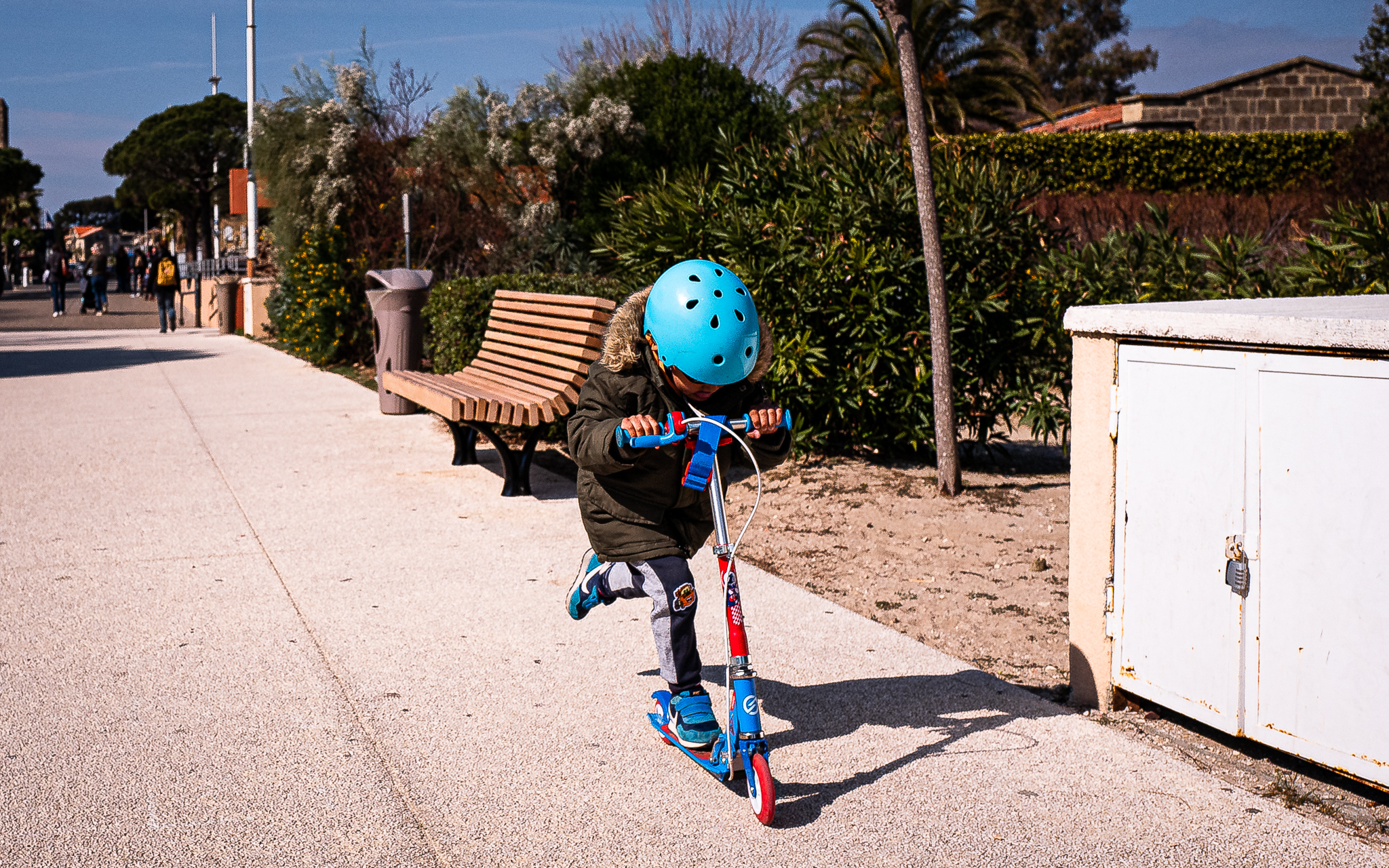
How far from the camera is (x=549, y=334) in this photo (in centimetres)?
718

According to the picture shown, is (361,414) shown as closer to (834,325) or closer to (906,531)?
(834,325)

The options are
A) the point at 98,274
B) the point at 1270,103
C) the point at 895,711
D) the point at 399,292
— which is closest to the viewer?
the point at 895,711

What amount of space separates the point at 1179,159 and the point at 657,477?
23674 millimetres

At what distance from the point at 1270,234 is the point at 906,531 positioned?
9752 millimetres

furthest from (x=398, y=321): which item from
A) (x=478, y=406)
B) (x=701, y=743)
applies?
(x=701, y=743)

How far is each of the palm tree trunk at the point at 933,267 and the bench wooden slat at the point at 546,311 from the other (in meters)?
1.84

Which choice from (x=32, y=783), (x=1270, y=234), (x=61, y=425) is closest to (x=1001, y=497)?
(x=32, y=783)

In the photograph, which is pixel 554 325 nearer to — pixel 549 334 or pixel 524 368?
pixel 549 334

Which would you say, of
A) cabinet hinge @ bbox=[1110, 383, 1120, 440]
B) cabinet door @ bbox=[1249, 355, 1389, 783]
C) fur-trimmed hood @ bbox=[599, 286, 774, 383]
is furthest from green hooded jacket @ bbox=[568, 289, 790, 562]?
cabinet door @ bbox=[1249, 355, 1389, 783]

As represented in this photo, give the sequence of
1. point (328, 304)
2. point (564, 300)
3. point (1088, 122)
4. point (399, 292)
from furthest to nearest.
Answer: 1. point (1088, 122)
2. point (328, 304)
3. point (399, 292)
4. point (564, 300)

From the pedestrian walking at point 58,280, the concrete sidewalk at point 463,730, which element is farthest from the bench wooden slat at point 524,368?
the pedestrian walking at point 58,280

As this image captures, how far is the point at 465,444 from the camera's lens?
791 centimetres

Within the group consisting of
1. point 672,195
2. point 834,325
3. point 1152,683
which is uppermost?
point 672,195

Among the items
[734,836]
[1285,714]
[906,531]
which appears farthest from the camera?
[906,531]
